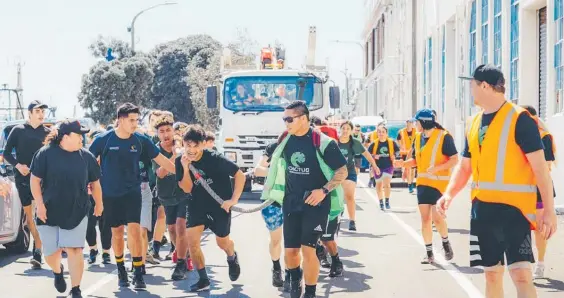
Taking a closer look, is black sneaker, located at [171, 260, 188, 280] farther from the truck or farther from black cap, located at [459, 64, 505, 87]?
the truck

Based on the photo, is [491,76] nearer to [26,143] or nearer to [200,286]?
[200,286]

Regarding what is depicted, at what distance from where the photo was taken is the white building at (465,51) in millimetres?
24781

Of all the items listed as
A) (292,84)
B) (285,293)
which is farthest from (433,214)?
(292,84)

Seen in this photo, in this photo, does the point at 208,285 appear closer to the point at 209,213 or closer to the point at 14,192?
the point at 209,213

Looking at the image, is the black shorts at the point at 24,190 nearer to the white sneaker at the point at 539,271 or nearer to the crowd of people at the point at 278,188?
the crowd of people at the point at 278,188

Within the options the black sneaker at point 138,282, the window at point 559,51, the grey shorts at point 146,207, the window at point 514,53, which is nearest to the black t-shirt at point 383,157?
the window at point 559,51

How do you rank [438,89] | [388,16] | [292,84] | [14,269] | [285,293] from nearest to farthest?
[285,293], [14,269], [292,84], [438,89], [388,16]

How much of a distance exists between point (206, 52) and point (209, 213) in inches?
2640

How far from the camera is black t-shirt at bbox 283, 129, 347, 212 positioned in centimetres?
814

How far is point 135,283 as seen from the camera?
9547 mm

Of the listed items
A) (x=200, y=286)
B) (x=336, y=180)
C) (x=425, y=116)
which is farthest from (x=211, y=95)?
(x=336, y=180)

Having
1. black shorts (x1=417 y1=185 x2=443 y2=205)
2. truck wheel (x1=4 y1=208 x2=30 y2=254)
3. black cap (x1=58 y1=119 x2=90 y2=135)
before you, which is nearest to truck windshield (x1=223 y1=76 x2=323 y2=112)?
truck wheel (x1=4 y1=208 x2=30 y2=254)

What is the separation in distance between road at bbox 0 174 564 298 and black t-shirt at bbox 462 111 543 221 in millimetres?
2773

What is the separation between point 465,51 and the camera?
36781 millimetres
